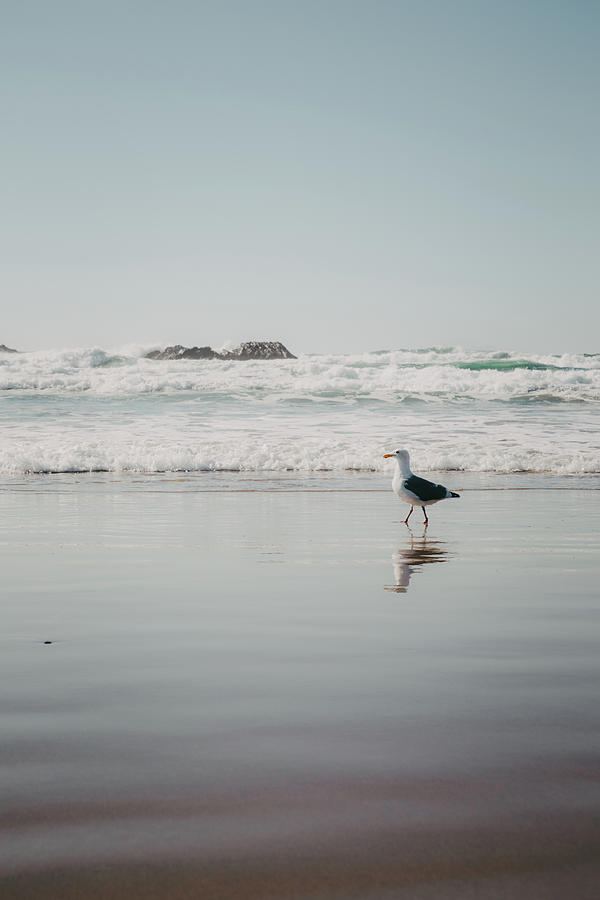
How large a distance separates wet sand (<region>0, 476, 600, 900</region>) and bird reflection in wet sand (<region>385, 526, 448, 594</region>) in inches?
2.6

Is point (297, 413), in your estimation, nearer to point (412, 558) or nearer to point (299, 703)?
point (412, 558)

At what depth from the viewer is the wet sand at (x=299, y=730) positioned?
153cm

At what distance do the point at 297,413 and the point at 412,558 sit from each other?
53.6 ft

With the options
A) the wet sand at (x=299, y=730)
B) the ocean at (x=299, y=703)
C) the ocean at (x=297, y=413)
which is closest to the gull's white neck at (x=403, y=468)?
the ocean at (x=299, y=703)

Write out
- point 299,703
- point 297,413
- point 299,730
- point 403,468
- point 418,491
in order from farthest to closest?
point 297,413 → point 403,468 → point 418,491 → point 299,703 → point 299,730

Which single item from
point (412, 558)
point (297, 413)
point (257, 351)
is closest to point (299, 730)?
point (412, 558)

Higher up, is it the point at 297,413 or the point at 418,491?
the point at 297,413

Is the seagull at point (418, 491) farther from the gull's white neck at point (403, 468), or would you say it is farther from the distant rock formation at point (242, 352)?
the distant rock formation at point (242, 352)

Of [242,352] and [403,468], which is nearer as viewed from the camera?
[403,468]

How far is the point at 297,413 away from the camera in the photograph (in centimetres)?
2194

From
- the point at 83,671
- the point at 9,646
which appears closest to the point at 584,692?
the point at 83,671

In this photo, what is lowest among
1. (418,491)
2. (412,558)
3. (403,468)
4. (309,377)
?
(412,558)

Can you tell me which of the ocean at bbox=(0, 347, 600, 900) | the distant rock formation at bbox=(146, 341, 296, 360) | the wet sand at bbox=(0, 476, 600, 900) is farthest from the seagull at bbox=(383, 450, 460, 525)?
the distant rock formation at bbox=(146, 341, 296, 360)

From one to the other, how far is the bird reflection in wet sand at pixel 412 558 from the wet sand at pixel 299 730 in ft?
0.22
